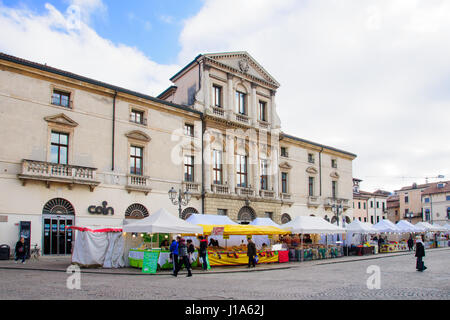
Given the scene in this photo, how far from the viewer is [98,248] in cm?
2194

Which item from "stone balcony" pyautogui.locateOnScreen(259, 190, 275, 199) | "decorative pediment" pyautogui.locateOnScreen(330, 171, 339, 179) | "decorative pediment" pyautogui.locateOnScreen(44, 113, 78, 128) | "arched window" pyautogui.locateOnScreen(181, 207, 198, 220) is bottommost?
"arched window" pyautogui.locateOnScreen(181, 207, 198, 220)

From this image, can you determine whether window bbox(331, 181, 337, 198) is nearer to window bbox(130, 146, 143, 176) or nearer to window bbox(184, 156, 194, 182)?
window bbox(184, 156, 194, 182)

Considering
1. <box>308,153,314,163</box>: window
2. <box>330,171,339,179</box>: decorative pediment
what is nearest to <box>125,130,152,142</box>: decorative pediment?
<box>308,153,314,163</box>: window

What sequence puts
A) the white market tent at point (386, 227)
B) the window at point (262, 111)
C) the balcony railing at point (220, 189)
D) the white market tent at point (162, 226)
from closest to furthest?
the white market tent at point (162, 226)
the balcony railing at point (220, 189)
the white market tent at point (386, 227)
the window at point (262, 111)

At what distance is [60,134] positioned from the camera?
26016 millimetres

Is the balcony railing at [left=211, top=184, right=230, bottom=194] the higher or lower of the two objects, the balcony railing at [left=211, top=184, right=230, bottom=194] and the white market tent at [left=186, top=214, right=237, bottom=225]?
the higher

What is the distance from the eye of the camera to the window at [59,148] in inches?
1005

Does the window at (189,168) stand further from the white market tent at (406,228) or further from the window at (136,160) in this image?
the white market tent at (406,228)

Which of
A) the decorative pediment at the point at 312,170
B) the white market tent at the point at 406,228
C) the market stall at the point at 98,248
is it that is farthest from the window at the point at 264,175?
the market stall at the point at 98,248

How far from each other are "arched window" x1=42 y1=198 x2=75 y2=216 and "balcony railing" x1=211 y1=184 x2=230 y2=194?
38.1 feet

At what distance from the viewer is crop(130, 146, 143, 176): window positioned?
29469 millimetres

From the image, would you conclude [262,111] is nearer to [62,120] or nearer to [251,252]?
[62,120]

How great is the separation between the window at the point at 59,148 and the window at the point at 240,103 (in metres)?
16.0
